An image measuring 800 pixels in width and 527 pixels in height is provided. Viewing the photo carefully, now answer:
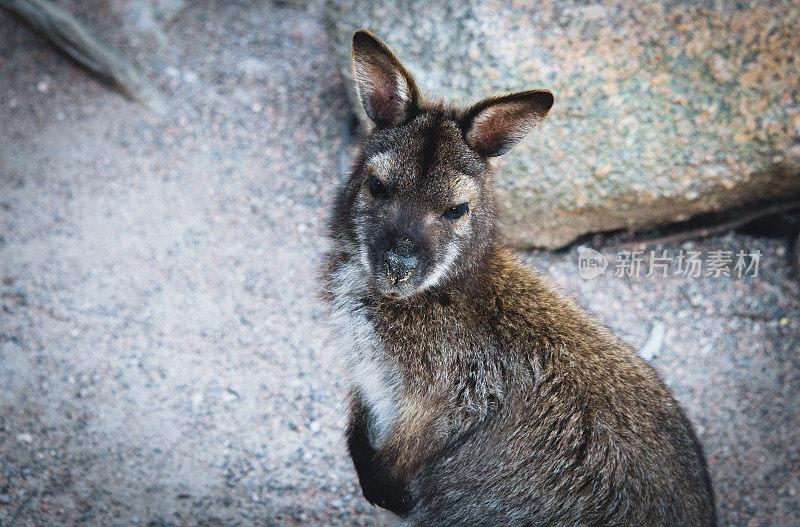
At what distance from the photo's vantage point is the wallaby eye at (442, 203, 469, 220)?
3.01 metres

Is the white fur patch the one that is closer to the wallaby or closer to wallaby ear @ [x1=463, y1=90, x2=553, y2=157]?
the wallaby

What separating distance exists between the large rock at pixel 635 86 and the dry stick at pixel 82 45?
8.16 feet

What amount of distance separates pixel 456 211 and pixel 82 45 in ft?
13.9

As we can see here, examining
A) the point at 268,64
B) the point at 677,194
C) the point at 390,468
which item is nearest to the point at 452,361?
the point at 390,468

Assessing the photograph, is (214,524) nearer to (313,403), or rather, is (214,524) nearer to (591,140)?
(313,403)

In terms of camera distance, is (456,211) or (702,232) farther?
(702,232)

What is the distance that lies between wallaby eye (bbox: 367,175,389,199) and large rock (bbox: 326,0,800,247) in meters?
1.73

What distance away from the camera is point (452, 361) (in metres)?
3.11

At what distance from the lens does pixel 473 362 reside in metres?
3.12

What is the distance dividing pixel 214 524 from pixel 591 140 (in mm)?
3436

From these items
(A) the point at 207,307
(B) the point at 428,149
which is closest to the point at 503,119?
(B) the point at 428,149

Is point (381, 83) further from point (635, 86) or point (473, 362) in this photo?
point (635, 86)

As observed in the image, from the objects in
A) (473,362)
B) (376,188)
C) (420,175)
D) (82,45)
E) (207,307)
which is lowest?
(207,307)

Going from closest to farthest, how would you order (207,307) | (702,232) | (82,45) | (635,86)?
(635,86), (207,307), (702,232), (82,45)
